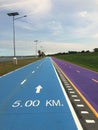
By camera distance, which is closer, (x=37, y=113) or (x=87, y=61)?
(x=37, y=113)

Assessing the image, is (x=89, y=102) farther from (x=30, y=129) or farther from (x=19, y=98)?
(x=30, y=129)

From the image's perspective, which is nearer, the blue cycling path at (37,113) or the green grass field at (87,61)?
the blue cycling path at (37,113)

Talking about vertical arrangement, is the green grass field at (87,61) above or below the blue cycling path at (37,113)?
below

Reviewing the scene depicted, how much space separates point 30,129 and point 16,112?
225 centimetres

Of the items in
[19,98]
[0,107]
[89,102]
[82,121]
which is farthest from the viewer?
[19,98]

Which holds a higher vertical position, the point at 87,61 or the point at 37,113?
the point at 37,113

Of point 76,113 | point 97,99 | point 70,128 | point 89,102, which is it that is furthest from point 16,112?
point 97,99

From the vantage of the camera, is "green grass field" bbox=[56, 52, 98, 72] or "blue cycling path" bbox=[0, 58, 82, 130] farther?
"green grass field" bbox=[56, 52, 98, 72]

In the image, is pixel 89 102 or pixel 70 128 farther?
pixel 89 102

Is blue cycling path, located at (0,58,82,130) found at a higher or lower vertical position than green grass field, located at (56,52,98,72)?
higher

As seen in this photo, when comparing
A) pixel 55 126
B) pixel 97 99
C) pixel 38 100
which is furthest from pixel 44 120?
pixel 97 99

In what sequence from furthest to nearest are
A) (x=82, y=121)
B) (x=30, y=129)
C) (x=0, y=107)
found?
(x=0, y=107), (x=82, y=121), (x=30, y=129)

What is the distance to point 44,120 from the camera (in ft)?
27.6

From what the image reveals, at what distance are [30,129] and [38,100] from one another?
179 inches
